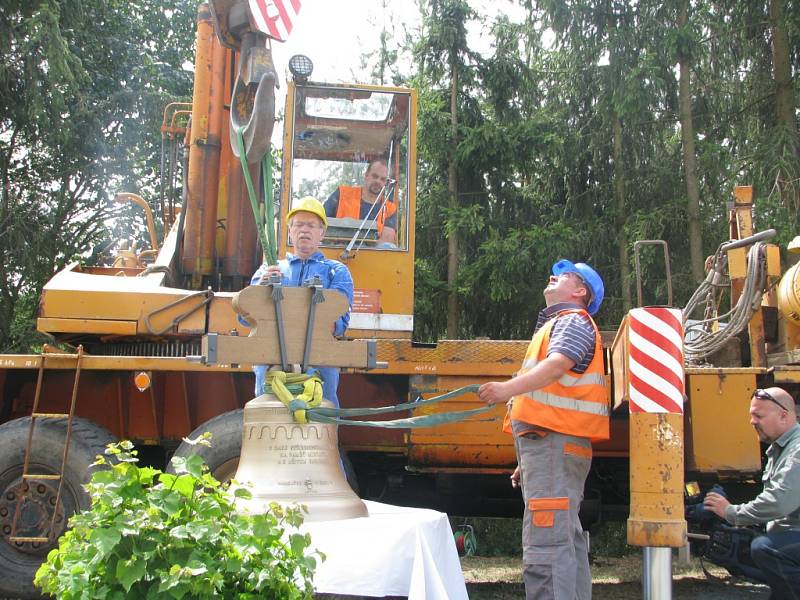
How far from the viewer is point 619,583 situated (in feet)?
25.7

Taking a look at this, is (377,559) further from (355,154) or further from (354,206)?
(355,154)

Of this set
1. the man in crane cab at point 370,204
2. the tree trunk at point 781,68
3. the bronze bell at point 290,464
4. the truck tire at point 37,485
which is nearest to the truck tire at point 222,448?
A: the truck tire at point 37,485

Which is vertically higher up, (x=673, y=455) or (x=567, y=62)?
(x=567, y=62)

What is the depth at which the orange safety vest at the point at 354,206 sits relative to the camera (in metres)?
6.82

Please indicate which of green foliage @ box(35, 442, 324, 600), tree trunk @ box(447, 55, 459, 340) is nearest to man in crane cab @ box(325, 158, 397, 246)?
green foliage @ box(35, 442, 324, 600)

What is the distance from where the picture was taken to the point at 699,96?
1523cm

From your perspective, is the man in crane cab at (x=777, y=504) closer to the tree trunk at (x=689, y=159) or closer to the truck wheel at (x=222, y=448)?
the truck wheel at (x=222, y=448)

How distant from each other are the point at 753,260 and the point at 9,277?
1389 cm

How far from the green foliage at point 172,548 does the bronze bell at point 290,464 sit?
0.56m

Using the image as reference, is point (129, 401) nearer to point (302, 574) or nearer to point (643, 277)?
point (302, 574)

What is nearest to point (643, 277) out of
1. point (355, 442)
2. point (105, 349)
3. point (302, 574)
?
point (355, 442)

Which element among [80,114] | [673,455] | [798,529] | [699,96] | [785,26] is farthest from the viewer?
[80,114]

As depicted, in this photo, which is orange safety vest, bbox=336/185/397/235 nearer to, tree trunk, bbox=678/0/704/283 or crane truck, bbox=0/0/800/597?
crane truck, bbox=0/0/800/597

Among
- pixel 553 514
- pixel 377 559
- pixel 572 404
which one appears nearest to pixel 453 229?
pixel 572 404
